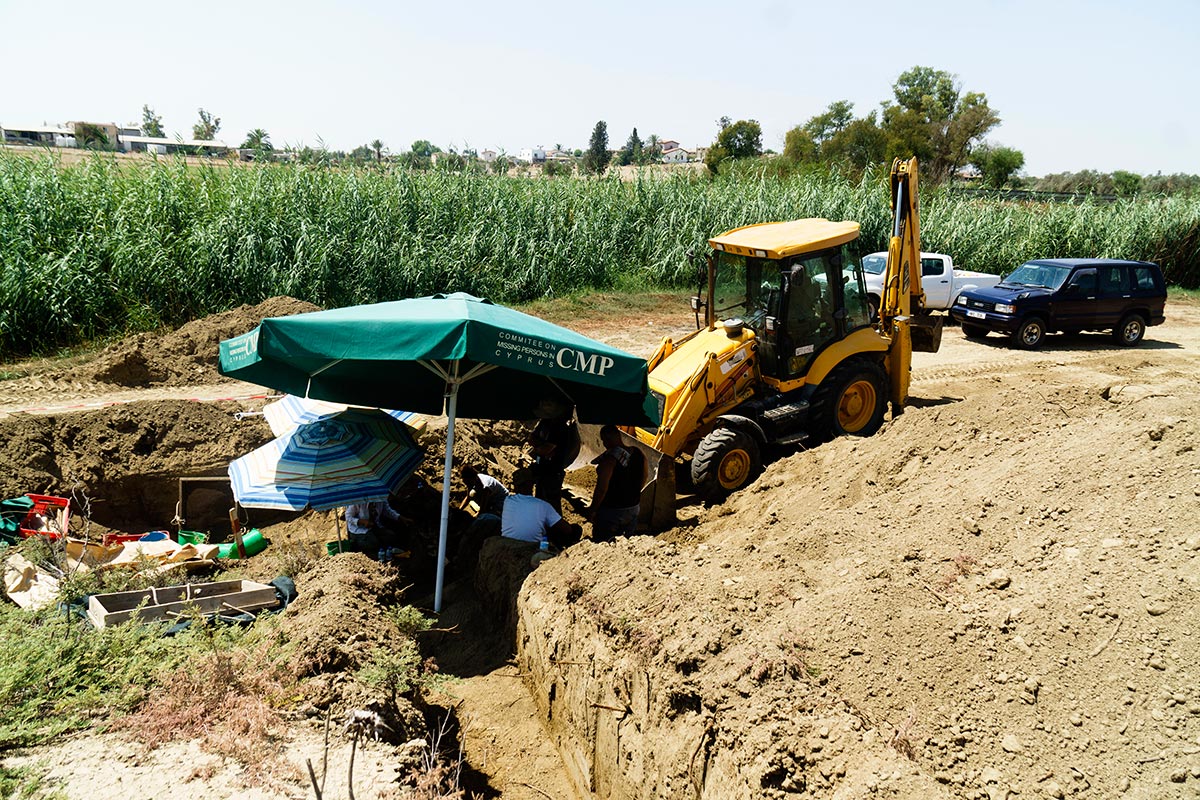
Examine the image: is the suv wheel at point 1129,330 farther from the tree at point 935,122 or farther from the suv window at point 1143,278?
the tree at point 935,122

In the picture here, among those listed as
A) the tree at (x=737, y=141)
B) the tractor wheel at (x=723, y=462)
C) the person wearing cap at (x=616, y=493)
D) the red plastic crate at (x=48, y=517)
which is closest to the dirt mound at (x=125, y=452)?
the red plastic crate at (x=48, y=517)

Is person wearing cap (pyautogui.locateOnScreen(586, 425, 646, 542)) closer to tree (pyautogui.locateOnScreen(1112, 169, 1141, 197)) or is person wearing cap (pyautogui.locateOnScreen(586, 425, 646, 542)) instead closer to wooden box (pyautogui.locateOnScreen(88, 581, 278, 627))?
wooden box (pyautogui.locateOnScreen(88, 581, 278, 627))

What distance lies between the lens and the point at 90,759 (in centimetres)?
401

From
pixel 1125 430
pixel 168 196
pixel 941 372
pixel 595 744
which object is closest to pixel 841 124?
pixel 941 372

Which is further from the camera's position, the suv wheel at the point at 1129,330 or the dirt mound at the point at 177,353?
the suv wheel at the point at 1129,330

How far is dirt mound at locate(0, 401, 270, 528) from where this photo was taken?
335 inches

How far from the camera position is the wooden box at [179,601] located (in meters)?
5.48

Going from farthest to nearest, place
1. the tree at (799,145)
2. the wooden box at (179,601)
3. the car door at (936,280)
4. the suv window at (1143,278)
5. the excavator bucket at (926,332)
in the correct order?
the tree at (799,145) → the car door at (936,280) → the suv window at (1143,278) → the excavator bucket at (926,332) → the wooden box at (179,601)

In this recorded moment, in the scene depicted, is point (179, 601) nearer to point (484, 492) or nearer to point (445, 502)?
point (445, 502)

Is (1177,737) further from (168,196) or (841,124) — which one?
(841,124)

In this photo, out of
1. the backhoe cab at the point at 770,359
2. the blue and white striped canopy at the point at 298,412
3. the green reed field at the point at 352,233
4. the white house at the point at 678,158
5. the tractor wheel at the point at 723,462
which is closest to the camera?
the blue and white striped canopy at the point at 298,412

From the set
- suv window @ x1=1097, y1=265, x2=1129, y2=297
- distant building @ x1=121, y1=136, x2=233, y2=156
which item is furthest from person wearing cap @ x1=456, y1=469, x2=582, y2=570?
suv window @ x1=1097, y1=265, x2=1129, y2=297

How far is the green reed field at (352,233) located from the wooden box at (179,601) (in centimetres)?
973

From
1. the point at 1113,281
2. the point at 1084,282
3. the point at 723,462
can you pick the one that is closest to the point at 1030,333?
the point at 1084,282
